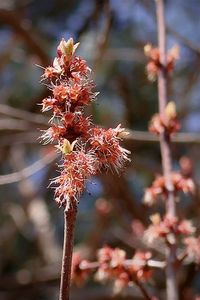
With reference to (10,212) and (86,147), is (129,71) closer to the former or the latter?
(10,212)

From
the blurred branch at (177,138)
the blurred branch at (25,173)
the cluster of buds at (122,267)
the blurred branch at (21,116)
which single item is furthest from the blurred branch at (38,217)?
the cluster of buds at (122,267)

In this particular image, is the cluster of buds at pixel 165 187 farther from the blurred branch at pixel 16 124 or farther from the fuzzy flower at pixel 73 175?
the blurred branch at pixel 16 124

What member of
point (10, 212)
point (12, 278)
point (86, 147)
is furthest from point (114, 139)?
point (10, 212)

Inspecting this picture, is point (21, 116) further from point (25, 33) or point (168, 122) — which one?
point (168, 122)

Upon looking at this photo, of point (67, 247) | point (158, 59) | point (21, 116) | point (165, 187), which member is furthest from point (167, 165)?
point (21, 116)

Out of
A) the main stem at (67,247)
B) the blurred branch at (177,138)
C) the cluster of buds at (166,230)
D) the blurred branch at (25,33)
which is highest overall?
the blurred branch at (25,33)

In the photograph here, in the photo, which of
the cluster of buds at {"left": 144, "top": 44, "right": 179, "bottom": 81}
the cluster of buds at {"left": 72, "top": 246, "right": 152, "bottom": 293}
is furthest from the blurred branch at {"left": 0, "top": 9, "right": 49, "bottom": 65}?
the cluster of buds at {"left": 72, "top": 246, "right": 152, "bottom": 293}
